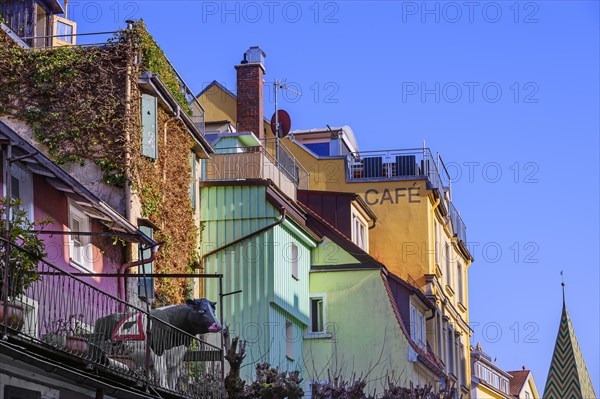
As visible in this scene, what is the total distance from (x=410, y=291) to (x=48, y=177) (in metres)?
21.4

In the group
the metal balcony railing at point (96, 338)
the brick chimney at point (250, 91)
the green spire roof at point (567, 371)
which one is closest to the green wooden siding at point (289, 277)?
the brick chimney at point (250, 91)

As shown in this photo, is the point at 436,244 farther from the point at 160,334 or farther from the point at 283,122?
the point at 160,334

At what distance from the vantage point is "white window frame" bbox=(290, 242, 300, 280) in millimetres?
40812

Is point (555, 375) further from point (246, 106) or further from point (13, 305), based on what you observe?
point (13, 305)

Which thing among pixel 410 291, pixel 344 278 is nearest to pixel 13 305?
pixel 344 278

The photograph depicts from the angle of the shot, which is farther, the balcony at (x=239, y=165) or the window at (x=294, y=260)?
the window at (x=294, y=260)

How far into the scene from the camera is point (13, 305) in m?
18.7

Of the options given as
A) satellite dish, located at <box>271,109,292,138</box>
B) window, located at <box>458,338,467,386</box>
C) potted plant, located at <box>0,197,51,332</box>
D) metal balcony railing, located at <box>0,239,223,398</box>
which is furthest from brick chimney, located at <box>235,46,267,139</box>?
potted plant, located at <box>0,197,51,332</box>

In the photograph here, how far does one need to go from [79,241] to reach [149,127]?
5.28 meters

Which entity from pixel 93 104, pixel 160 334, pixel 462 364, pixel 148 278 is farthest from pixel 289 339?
pixel 462 364

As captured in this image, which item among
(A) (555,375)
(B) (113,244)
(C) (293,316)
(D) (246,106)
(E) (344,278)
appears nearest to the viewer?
(B) (113,244)

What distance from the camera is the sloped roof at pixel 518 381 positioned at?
299 ft

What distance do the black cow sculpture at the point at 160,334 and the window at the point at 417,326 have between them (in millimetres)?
20449

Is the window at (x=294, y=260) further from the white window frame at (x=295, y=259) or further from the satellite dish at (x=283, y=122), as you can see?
the satellite dish at (x=283, y=122)
